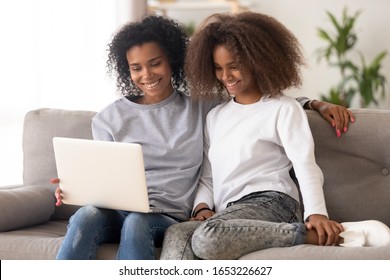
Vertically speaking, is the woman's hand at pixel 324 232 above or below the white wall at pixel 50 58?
below

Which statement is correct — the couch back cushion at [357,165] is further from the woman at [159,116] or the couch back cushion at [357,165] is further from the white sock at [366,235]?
the white sock at [366,235]

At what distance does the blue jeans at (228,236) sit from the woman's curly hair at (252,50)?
0.46 m

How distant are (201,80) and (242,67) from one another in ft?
0.57

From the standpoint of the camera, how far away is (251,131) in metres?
2.21

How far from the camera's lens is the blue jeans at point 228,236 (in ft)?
6.23

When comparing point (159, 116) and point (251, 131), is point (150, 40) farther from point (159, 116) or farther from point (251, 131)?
point (251, 131)

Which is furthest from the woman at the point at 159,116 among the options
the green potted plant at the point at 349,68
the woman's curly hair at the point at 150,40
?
the green potted plant at the point at 349,68

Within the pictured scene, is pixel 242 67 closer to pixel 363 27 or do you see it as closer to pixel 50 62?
→ pixel 50 62

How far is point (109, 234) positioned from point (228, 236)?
43 centimetres

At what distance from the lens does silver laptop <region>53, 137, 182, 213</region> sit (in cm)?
196

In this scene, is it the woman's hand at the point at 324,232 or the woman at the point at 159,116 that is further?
the woman at the point at 159,116

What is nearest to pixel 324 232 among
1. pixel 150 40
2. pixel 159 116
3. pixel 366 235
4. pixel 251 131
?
pixel 366 235

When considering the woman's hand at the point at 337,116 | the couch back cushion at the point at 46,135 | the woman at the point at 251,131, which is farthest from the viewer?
the couch back cushion at the point at 46,135
